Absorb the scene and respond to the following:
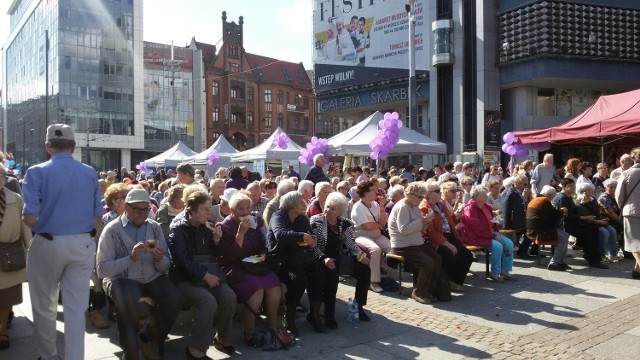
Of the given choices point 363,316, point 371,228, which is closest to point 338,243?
point 363,316

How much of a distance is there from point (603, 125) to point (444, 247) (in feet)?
20.9

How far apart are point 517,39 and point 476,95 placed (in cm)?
363

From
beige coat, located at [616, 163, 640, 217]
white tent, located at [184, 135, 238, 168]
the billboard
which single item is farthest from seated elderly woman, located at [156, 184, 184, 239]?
the billboard

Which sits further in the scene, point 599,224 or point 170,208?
point 599,224

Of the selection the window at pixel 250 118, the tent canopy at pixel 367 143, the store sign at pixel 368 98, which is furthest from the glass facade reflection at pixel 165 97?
the tent canopy at pixel 367 143

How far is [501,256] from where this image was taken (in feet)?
25.0

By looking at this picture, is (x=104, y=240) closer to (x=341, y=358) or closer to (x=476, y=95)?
(x=341, y=358)

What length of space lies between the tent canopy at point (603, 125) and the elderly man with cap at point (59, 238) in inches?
409

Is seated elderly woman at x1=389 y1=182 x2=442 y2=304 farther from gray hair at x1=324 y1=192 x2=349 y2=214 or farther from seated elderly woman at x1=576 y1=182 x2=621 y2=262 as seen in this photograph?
seated elderly woman at x1=576 y1=182 x2=621 y2=262

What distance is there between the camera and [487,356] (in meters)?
4.77

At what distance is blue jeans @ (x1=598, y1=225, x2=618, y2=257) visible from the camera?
8.76 m

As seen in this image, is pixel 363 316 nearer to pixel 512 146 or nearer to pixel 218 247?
pixel 218 247

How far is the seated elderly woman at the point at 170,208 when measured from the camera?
5.65 m

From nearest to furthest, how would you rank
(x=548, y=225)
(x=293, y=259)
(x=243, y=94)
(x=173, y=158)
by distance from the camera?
(x=293, y=259)
(x=548, y=225)
(x=173, y=158)
(x=243, y=94)
